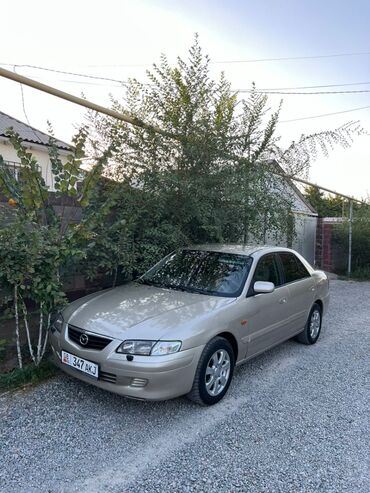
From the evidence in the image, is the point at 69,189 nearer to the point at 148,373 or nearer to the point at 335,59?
the point at 148,373

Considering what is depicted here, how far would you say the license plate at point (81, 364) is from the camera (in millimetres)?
→ 3062

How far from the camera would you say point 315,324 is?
17.3 feet

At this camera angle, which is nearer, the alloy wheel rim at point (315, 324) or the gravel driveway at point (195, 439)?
the gravel driveway at point (195, 439)

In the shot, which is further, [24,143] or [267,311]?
[24,143]

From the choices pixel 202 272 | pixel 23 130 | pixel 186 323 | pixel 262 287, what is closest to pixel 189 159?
pixel 202 272

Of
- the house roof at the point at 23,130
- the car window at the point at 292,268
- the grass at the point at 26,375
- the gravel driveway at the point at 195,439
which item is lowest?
the gravel driveway at the point at 195,439

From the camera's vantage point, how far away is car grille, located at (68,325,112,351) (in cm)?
310

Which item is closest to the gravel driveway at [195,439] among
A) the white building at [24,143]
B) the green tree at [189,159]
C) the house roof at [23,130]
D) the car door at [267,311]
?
the car door at [267,311]

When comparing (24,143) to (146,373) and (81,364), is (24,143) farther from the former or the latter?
(146,373)

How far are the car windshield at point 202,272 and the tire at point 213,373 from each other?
584mm

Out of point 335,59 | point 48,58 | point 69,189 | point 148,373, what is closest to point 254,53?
point 335,59

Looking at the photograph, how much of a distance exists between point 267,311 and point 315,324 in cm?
157

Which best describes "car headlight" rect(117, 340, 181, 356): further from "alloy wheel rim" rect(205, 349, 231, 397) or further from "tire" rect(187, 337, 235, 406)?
"alloy wheel rim" rect(205, 349, 231, 397)

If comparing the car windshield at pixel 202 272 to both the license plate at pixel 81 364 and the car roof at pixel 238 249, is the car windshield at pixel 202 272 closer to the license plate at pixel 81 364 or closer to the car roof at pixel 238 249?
the car roof at pixel 238 249
